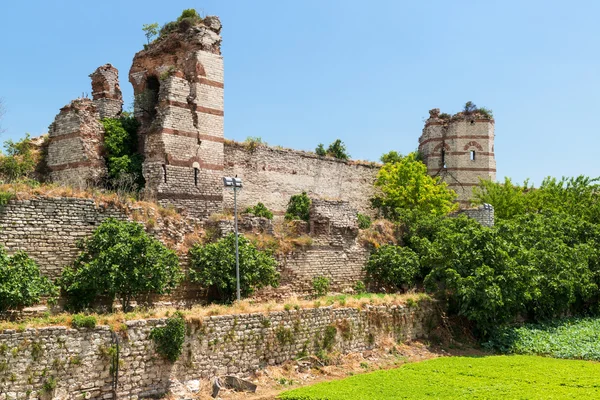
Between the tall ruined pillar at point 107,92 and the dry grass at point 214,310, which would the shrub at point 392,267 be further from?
the tall ruined pillar at point 107,92

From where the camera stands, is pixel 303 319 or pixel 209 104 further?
pixel 209 104

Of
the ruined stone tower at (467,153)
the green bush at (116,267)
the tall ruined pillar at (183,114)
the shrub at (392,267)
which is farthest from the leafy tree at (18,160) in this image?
the ruined stone tower at (467,153)

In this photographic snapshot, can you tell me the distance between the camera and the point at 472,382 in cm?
1526

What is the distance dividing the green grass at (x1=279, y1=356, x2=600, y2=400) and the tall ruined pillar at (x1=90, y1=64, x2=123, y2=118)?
46.2 ft

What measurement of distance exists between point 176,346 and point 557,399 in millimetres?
8301

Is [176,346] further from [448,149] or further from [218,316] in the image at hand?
[448,149]

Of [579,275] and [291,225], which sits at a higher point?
[291,225]

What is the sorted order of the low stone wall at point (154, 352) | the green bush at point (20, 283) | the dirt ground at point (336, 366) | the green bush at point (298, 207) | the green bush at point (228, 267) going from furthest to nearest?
the green bush at point (298, 207), the green bush at point (228, 267), the dirt ground at point (336, 366), the green bush at point (20, 283), the low stone wall at point (154, 352)

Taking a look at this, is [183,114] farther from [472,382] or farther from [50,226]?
[472,382]

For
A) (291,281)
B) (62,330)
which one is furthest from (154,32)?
(62,330)

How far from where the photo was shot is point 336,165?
105 ft

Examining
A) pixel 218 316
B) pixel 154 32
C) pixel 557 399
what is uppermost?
pixel 154 32

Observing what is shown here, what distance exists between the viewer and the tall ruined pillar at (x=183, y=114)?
22.4 meters

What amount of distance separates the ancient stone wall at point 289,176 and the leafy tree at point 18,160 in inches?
283
